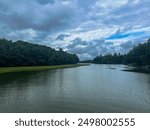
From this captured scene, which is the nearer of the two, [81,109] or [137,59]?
[81,109]

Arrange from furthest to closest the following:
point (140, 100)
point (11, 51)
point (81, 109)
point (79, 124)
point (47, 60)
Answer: point (47, 60) < point (11, 51) < point (140, 100) < point (81, 109) < point (79, 124)

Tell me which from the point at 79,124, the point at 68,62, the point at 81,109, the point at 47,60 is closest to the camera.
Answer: the point at 79,124

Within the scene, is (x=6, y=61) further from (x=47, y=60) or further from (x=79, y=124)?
(x=79, y=124)

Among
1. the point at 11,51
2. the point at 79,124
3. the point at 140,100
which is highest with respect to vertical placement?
the point at 11,51

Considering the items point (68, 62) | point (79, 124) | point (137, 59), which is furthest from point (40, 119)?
point (68, 62)

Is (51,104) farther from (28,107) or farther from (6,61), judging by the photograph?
(6,61)

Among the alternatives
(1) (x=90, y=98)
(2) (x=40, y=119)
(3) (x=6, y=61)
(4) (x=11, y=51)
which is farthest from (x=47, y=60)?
(2) (x=40, y=119)

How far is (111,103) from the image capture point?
19.1 meters

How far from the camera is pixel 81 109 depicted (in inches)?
666

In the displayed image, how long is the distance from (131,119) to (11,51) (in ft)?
283

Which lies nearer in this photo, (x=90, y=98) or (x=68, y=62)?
(x=90, y=98)

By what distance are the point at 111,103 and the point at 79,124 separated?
1156 cm

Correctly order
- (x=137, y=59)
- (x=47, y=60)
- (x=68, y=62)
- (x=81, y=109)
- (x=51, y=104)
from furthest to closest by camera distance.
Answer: (x=68, y=62) < (x=47, y=60) < (x=137, y=59) < (x=51, y=104) < (x=81, y=109)

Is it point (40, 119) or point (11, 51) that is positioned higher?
point (11, 51)
